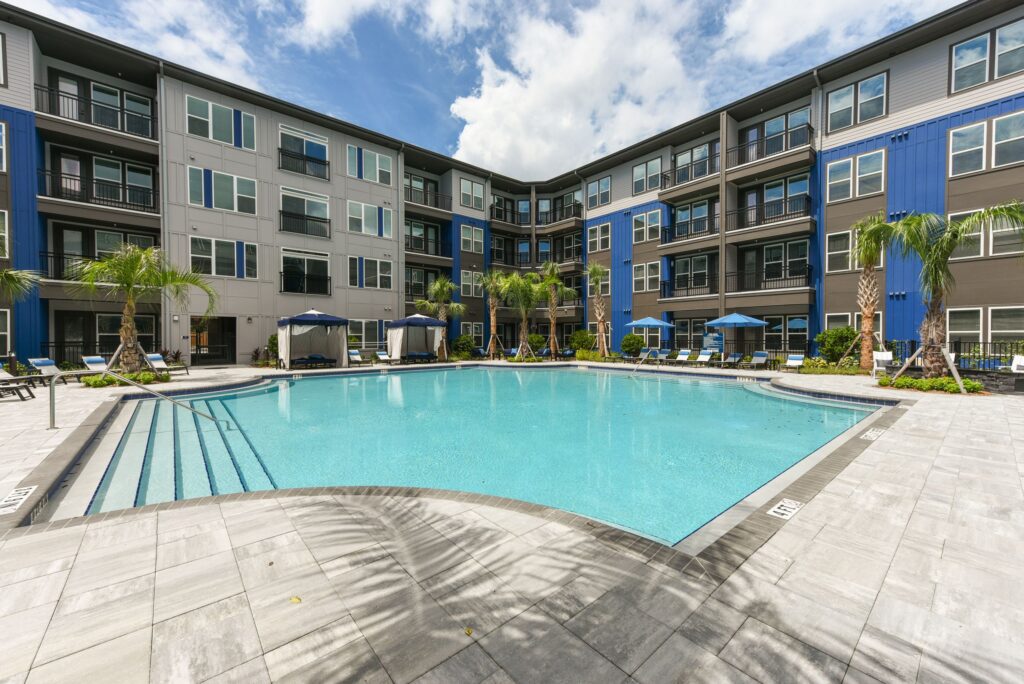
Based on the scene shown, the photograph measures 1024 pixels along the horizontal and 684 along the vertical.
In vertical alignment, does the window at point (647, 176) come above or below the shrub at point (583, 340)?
above

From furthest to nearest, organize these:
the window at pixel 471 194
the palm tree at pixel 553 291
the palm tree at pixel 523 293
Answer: the window at pixel 471 194
the palm tree at pixel 553 291
the palm tree at pixel 523 293

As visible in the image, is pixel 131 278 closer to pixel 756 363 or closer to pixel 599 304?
pixel 599 304

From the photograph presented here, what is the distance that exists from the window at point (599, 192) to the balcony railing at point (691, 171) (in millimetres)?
3945

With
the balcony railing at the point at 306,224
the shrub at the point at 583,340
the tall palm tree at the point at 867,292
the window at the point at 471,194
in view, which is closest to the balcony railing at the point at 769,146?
the tall palm tree at the point at 867,292

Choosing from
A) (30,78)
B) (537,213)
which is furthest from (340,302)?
(537,213)

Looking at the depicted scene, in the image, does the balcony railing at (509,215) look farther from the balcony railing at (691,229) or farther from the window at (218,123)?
the window at (218,123)

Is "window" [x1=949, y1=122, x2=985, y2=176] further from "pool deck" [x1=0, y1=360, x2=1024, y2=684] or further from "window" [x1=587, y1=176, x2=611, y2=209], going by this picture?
"pool deck" [x1=0, y1=360, x2=1024, y2=684]

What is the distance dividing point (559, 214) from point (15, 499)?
28.7m

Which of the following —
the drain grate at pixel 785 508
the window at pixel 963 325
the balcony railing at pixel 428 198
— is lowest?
the drain grate at pixel 785 508

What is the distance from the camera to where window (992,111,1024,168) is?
13.9m

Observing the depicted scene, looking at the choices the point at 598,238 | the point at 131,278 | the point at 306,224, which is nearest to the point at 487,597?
the point at 131,278

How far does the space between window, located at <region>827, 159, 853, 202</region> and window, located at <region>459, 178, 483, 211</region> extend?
18.2m

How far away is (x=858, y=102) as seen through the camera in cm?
1714

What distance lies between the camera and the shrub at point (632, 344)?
73.3 feet
